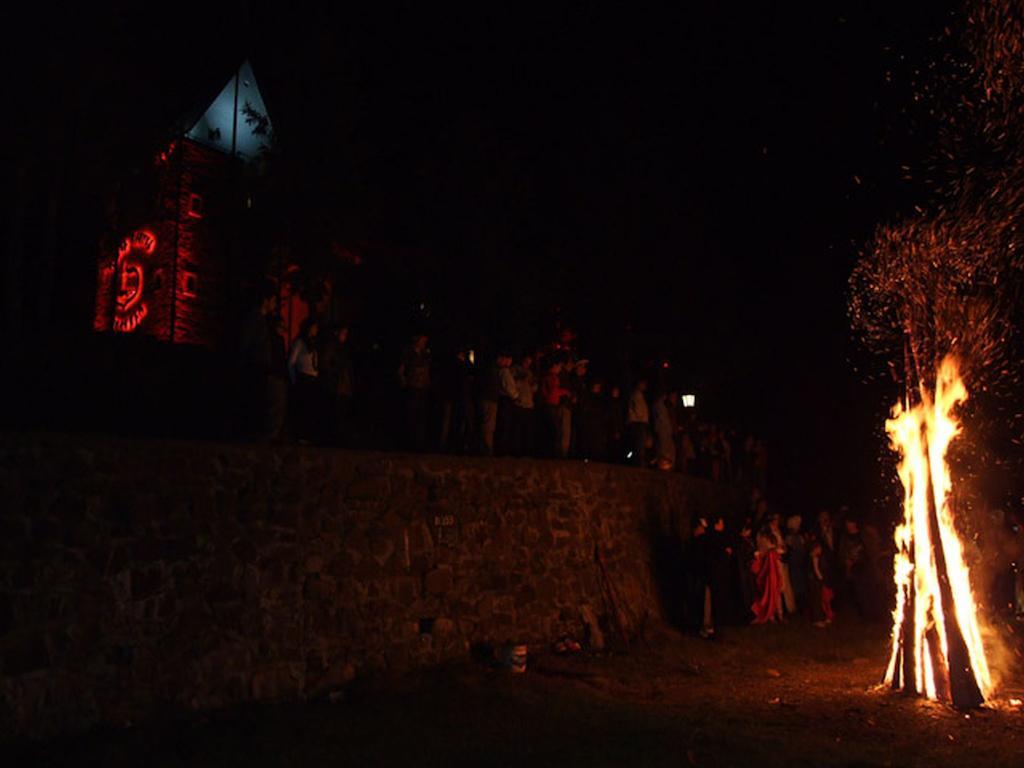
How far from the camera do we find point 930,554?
37.6 feet

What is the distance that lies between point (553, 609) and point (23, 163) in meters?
9.08

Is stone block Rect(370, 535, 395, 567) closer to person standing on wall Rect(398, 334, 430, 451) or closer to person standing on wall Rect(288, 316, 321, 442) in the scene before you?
person standing on wall Rect(288, 316, 321, 442)

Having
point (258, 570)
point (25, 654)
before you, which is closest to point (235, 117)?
point (258, 570)

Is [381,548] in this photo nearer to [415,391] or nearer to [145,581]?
[415,391]

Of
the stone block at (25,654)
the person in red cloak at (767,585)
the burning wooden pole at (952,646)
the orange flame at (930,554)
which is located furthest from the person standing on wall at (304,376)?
the person in red cloak at (767,585)

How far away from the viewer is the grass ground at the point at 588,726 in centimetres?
873

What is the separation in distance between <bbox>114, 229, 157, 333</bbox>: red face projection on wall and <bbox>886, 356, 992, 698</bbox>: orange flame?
13.1m

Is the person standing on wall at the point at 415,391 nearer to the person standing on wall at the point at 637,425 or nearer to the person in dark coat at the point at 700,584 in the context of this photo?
the person in dark coat at the point at 700,584

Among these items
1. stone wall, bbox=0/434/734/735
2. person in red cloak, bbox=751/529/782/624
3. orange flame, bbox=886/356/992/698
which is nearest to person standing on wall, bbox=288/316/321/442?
stone wall, bbox=0/434/734/735

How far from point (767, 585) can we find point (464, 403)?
614cm

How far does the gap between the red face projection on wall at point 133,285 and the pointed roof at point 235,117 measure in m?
2.24

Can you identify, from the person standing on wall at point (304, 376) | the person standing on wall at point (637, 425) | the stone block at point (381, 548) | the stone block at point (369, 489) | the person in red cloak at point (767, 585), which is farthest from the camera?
the person standing on wall at point (637, 425)

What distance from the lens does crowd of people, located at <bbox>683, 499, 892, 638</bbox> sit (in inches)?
645

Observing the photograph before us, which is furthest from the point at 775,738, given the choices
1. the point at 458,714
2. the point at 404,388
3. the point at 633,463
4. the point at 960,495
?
the point at 960,495
